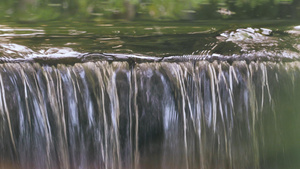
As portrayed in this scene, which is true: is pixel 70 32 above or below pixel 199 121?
above

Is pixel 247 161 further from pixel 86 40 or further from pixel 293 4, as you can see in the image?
pixel 86 40

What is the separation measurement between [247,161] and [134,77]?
0.50 m

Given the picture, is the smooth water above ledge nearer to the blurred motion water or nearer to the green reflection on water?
the blurred motion water

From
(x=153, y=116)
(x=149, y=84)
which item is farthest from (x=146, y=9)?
(x=153, y=116)

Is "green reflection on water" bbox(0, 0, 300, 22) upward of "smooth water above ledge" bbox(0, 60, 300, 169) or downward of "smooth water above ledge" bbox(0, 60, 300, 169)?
upward

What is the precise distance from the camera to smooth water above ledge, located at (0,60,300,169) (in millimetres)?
1128

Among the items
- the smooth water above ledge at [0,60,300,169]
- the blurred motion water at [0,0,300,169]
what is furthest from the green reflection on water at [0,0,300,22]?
the smooth water above ledge at [0,60,300,169]

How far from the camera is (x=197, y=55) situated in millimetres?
1100

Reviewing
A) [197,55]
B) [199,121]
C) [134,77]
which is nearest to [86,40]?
[134,77]

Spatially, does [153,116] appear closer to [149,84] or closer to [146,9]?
[149,84]

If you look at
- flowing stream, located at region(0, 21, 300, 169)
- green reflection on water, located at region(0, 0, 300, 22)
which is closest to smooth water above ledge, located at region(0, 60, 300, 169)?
flowing stream, located at region(0, 21, 300, 169)

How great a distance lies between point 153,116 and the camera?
46.3 inches

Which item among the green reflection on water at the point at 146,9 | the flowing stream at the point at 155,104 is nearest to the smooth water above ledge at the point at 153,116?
the flowing stream at the point at 155,104

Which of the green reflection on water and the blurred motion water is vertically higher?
the green reflection on water
